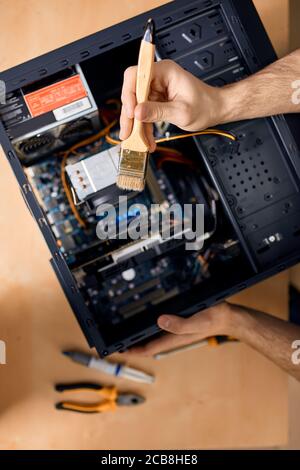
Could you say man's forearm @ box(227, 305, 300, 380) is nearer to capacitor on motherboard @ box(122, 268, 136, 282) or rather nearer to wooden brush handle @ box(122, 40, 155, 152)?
capacitor on motherboard @ box(122, 268, 136, 282)

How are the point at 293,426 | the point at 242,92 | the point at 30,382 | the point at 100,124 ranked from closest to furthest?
the point at 242,92
the point at 100,124
the point at 30,382
the point at 293,426

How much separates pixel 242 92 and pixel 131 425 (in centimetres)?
79

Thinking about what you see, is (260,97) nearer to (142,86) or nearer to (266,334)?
(142,86)

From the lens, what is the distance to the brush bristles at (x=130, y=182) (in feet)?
2.89

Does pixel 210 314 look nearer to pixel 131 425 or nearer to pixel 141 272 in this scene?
pixel 141 272

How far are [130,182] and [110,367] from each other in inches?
19.7

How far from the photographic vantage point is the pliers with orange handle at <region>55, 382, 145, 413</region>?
117cm

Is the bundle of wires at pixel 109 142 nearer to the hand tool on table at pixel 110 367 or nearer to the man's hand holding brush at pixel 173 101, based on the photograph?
the man's hand holding brush at pixel 173 101

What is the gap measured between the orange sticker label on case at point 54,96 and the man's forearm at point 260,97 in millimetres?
261

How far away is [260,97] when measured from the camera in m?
0.93

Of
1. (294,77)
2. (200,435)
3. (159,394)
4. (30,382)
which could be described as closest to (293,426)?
(200,435)

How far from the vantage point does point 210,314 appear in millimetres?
1097

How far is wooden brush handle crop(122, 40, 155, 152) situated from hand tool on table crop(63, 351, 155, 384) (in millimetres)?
540

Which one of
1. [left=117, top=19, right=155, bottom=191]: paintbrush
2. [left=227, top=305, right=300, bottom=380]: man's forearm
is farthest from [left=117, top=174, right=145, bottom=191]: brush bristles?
[left=227, top=305, right=300, bottom=380]: man's forearm
